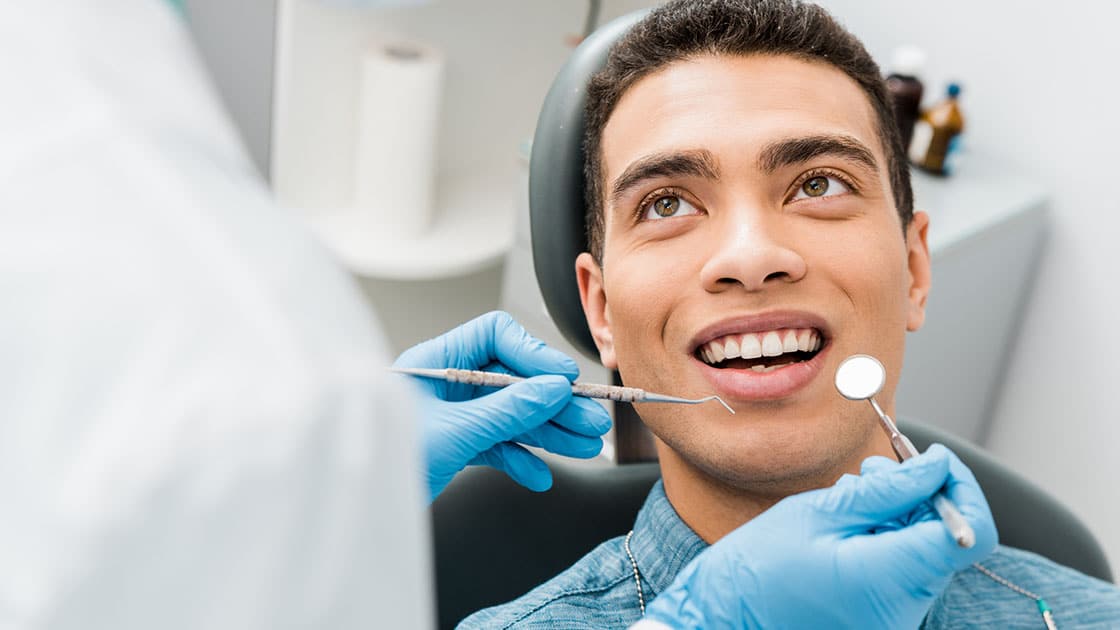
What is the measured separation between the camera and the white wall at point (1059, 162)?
212 centimetres

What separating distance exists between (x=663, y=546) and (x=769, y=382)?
22 centimetres

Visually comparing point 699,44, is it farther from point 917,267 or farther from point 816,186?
point 917,267

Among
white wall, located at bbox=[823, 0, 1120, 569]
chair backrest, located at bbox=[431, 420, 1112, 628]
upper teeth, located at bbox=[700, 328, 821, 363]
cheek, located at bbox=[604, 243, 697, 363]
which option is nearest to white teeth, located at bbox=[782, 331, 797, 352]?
Answer: upper teeth, located at bbox=[700, 328, 821, 363]

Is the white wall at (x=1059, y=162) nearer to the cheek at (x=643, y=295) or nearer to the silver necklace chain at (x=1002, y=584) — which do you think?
the silver necklace chain at (x=1002, y=584)

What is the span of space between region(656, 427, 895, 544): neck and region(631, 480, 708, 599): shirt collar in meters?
0.02

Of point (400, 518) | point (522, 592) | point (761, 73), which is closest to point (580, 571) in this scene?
point (522, 592)

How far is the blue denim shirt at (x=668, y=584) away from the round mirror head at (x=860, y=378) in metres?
0.30

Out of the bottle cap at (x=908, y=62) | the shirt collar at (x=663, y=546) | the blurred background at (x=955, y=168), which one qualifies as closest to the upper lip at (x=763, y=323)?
the shirt collar at (x=663, y=546)

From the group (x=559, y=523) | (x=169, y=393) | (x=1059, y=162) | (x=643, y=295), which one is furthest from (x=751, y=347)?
(x=1059, y=162)

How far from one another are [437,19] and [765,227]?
1.61m

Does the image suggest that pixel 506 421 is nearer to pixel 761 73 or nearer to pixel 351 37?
pixel 761 73

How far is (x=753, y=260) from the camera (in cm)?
108

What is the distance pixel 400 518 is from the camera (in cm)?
40

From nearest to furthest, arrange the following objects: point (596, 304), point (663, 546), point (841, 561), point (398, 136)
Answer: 1. point (841, 561)
2. point (663, 546)
3. point (596, 304)
4. point (398, 136)
